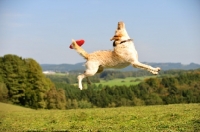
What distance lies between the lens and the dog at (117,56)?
17.1 feet

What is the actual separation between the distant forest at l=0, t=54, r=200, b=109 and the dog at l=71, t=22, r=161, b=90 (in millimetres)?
27502

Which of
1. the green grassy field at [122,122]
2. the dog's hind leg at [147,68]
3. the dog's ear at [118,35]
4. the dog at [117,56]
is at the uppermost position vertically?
the dog's ear at [118,35]

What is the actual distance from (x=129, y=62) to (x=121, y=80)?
45201 mm

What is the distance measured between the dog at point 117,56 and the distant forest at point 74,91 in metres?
27.5

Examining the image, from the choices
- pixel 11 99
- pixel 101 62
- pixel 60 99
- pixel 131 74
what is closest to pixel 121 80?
pixel 131 74

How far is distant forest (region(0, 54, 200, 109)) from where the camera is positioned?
38219mm

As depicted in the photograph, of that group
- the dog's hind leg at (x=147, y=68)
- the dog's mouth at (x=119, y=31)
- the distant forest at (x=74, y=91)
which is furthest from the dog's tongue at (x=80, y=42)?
the distant forest at (x=74, y=91)

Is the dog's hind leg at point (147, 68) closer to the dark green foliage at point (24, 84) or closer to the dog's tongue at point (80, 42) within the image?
the dog's tongue at point (80, 42)

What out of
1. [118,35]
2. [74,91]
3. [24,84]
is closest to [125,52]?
[118,35]

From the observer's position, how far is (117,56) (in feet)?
17.1

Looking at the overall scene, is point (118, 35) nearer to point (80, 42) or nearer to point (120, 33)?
point (120, 33)

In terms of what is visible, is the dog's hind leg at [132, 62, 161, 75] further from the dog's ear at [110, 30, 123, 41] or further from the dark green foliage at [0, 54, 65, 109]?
the dark green foliage at [0, 54, 65, 109]

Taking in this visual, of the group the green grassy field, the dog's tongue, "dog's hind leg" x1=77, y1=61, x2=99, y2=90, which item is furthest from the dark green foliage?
the dog's tongue

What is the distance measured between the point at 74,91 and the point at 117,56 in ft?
127
